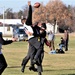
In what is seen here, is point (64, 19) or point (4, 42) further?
point (64, 19)

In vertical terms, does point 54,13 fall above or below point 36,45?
below

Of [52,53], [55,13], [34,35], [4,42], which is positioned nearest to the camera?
[4,42]

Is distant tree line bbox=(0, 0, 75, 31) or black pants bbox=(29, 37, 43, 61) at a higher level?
black pants bbox=(29, 37, 43, 61)

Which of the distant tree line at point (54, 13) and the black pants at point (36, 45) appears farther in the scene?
the distant tree line at point (54, 13)

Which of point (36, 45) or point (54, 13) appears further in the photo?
point (54, 13)

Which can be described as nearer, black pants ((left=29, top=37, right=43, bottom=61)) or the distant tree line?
black pants ((left=29, top=37, right=43, bottom=61))

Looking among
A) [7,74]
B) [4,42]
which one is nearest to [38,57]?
[7,74]

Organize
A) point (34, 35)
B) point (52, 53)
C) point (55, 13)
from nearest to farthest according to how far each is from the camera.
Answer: point (34, 35) < point (52, 53) < point (55, 13)

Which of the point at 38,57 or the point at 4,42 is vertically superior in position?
the point at 4,42

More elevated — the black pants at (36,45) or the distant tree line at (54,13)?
the black pants at (36,45)

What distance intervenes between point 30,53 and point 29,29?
99cm

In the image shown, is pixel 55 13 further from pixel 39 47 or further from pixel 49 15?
pixel 39 47

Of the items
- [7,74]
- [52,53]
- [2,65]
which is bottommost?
[52,53]

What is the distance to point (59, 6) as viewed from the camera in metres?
119
